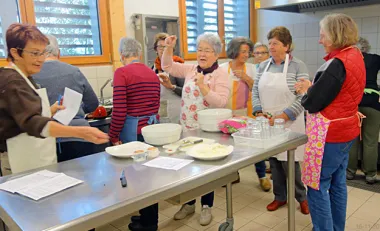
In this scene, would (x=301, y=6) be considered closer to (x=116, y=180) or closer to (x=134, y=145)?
(x=134, y=145)

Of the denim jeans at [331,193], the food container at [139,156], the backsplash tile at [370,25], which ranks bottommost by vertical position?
the denim jeans at [331,193]

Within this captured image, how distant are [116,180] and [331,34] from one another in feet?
4.32

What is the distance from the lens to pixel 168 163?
1.35 metres

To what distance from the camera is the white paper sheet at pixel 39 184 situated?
3.61 ft

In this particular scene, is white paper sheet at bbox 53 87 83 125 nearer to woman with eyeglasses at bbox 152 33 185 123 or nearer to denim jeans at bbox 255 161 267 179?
woman with eyeglasses at bbox 152 33 185 123

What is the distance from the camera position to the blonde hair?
169 cm

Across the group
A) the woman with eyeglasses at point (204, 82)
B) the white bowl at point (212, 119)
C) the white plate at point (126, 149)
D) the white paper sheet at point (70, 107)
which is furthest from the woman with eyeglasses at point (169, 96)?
the white paper sheet at point (70, 107)

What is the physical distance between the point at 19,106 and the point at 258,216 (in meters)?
1.83

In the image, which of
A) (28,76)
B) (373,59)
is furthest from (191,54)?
(28,76)

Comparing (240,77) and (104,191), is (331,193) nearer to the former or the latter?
(240,77)

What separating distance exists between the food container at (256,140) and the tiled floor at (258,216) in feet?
3.09

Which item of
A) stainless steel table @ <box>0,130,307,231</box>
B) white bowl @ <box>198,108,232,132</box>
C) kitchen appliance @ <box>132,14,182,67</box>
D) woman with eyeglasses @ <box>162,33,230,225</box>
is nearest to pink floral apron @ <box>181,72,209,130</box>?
woman with eyeglasses @ <box>162,33,230,225</box>

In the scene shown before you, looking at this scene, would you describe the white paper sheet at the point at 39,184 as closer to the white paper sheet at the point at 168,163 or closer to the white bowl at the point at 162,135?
the white paper sheet at the point at 168,163

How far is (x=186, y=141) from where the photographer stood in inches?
64.3
